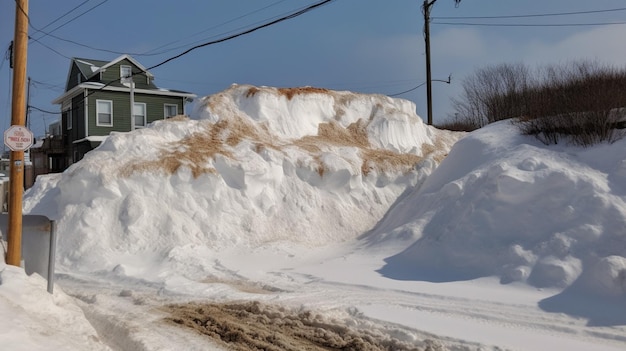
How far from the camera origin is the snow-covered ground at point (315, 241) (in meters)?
6.62

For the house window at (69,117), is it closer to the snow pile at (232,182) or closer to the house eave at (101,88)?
the house eave at (101,88)

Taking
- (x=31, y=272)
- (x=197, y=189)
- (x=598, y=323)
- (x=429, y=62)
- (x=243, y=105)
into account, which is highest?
(x=429, y=62)

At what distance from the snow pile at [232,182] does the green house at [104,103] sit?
13.4 meters

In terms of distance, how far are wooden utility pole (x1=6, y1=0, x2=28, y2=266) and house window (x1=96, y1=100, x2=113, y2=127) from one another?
→ 21.3 metres

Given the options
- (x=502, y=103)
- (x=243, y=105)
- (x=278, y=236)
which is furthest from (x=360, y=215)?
(x=502, y=103)

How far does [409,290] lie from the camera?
8750 mm

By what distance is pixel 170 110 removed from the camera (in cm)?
3184

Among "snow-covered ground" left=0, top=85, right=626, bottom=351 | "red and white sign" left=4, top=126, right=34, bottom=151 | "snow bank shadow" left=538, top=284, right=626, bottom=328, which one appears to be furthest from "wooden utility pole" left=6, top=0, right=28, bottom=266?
"snow bank shadow" left=538, top=284, right=626, bottom=328

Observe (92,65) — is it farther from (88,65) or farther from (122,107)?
(122,107)

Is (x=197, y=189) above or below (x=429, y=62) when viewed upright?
below

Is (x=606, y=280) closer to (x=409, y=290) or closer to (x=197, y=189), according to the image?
(x=409, y=290)

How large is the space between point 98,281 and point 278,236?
484 centimetres

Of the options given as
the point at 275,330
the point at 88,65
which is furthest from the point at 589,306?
the point at 88,65

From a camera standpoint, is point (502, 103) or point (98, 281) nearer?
Result: point (98, 281)
